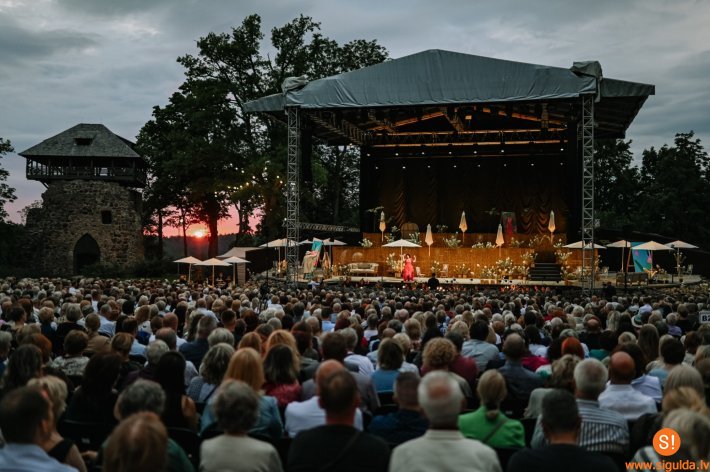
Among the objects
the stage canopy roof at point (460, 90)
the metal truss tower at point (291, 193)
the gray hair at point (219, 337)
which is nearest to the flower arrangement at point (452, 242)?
the stage canopy roof at point (460, 90)

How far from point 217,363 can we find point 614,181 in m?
45.8

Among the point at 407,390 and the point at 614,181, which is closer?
the point at 407,390

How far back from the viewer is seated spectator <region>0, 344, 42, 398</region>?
4.49 meters

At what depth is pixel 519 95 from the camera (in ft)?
68.3

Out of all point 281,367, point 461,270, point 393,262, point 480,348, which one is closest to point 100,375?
point 281,367

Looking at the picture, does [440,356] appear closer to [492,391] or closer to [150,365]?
[492,391]

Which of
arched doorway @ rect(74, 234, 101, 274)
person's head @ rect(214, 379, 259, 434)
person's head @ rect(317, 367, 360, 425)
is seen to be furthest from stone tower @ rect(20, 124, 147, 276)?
person's head @ rect(317, 367, 360, 425)

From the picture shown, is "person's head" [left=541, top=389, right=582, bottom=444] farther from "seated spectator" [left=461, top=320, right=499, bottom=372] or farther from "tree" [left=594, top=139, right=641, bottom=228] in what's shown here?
"tree" [left=594, top=139, right=641, bottom=228]

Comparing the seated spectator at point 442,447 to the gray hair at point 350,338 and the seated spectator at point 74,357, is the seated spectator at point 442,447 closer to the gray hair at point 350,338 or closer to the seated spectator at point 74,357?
the gray hair at point 350,338

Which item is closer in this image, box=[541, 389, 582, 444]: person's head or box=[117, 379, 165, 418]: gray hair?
box=[541, 389, 582, 444]: person's head

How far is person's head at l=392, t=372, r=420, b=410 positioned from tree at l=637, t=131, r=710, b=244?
39.2m

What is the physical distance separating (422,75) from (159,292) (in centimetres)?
1252

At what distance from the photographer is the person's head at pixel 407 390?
3.89 metres

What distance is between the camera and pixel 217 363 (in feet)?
16.2
